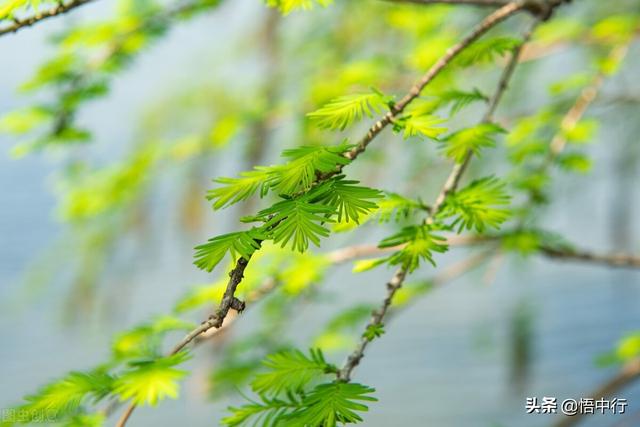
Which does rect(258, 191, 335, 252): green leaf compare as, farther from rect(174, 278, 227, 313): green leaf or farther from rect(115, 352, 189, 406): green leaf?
rect(174, 278, 227, 313): green leaf

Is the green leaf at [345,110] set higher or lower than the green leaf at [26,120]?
lower

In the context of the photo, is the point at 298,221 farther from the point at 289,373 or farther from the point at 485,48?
the point at 485,48

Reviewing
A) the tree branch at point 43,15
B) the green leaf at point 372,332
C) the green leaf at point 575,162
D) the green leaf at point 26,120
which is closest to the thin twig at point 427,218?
the green leaf at point 372,332

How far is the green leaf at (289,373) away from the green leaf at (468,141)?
186 millimetres

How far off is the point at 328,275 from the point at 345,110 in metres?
0.82

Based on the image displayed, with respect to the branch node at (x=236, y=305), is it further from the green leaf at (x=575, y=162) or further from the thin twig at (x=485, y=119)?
the green leaf at (x=575, y=162)

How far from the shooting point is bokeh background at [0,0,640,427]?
72.6 inches

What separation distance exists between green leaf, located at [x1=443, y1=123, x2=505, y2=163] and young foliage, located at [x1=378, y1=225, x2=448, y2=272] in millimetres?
80

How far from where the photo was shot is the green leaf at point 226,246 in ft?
1.27

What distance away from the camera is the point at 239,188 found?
0.42 meters

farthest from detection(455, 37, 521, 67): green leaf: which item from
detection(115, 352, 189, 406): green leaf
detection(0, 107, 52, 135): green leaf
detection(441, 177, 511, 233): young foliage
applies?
detection(0, 107, 52, 135): green leaf

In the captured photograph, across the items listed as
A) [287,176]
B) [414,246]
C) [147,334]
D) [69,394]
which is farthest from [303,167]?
[147,334]

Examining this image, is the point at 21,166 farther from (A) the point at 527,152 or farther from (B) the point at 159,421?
(A) the point at 527,152

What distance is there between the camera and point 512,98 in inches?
71.8
